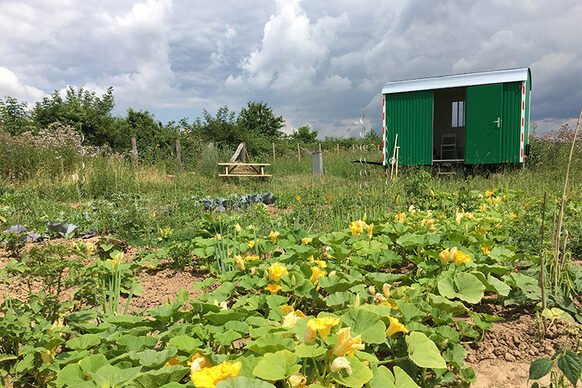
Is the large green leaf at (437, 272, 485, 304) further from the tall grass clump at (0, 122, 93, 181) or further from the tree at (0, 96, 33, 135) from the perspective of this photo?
the tree at (0, 96, 33, 135)

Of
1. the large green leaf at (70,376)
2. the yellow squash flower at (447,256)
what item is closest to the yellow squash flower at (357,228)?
the yellow squash flower at (447,256)

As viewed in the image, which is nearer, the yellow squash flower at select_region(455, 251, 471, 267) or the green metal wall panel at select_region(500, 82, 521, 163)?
the yellow squash flower at select_region(455, 251, 471, 267)

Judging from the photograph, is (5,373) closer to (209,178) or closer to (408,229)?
(408,229)

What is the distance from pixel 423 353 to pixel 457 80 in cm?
954

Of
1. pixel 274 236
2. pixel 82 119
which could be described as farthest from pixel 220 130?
pixel 274 236

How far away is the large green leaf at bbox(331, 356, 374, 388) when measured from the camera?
2.87 feet

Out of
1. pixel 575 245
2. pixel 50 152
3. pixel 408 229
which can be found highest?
pixel 50 152

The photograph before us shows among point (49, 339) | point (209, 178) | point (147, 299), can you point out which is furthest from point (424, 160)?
point (49, 339)

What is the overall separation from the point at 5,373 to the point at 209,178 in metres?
9.05

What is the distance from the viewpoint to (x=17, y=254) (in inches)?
123

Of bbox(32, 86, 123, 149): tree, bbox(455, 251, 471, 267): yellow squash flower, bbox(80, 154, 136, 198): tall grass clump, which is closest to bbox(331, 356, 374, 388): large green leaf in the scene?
bbox(455, 251, 471, 267): yellow squash flower

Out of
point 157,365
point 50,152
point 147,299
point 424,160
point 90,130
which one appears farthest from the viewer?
point 90,130

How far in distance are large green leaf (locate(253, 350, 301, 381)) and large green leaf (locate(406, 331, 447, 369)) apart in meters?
0.41

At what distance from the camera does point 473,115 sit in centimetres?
906
